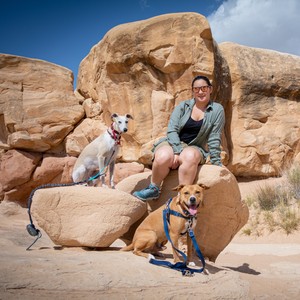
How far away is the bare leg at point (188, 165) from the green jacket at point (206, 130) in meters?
0.16

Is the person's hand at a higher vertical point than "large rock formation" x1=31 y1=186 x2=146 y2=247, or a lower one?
higher

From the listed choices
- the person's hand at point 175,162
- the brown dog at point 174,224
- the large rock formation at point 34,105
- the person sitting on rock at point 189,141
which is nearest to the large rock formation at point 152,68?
the large rock formation at point 34,105

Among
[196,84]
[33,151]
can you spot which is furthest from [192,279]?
[33,151]

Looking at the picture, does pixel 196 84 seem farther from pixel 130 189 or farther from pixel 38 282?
pixel 38 282

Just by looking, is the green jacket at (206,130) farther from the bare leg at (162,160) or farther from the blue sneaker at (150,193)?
the blue sneaker at (150,193)

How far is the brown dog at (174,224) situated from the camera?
11.9ft

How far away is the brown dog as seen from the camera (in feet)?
11.9

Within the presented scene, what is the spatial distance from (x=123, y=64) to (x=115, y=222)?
769 cm

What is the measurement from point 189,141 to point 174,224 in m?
1.29

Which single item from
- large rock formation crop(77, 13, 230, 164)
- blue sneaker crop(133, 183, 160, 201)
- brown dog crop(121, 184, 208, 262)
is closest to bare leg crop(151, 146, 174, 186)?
blue sneaker crop(133, 183, 160, 201)

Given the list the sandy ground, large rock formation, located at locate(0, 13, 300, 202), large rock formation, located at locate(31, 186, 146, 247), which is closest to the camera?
the sandy ground

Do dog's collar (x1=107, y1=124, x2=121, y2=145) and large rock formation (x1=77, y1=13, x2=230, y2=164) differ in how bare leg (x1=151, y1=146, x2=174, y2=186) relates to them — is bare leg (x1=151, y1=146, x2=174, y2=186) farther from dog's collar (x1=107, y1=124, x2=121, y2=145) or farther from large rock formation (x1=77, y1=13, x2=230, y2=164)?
large rock formation (x1=77, y1=13, x2=230, y2=164)

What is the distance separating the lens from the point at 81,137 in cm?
1159

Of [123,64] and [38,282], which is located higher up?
[123,64]
